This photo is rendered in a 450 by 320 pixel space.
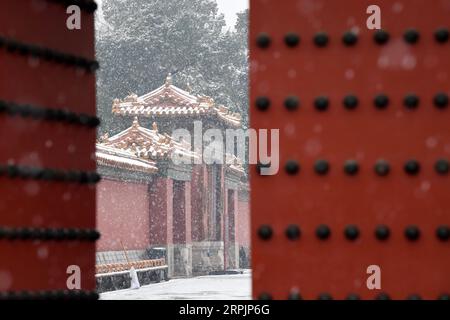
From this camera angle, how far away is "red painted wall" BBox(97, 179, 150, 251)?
63.3 ft

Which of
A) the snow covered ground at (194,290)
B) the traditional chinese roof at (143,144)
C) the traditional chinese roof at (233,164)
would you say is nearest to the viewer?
the snow covered ground at (194,290)

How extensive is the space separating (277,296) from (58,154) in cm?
103

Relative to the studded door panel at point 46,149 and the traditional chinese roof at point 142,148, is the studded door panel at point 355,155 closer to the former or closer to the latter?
the studded door panel at point 46,149

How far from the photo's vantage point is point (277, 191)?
→ 324cm

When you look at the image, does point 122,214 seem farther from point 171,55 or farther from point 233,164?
point 171,55

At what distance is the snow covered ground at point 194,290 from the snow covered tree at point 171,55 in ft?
53.1

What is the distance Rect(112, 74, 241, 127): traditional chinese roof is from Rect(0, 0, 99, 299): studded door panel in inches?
917

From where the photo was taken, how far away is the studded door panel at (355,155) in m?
3.18

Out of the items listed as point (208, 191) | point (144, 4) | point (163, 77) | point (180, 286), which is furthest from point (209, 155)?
point (144, 4)

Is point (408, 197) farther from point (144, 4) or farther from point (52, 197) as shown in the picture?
point (144, 4)

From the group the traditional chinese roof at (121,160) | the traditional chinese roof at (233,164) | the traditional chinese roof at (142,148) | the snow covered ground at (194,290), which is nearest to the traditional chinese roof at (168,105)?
the traditional chinese roof at (233,164)

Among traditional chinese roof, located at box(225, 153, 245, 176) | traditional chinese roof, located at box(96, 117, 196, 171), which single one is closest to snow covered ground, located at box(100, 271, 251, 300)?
traditional chinese roof, located at box(96, 117, 196, 171)

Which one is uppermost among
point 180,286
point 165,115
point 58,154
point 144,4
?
point 144,4
